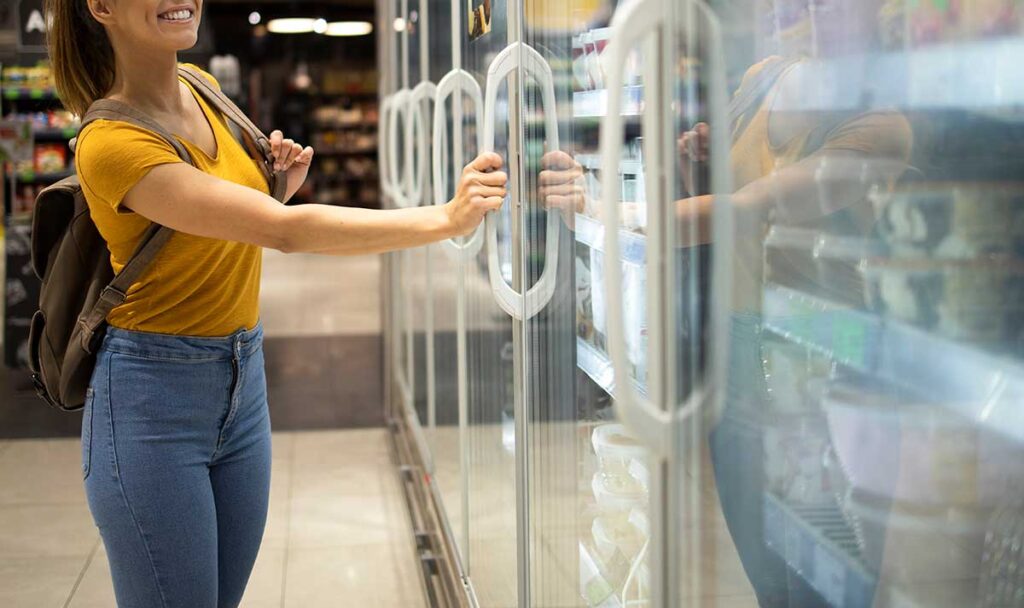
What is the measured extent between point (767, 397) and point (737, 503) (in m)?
0.12

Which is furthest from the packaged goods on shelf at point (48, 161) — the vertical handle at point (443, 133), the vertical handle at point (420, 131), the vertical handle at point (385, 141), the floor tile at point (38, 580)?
the vertical handle at point (443, 133)

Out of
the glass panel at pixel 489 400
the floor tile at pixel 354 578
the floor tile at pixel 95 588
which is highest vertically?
the glass panel at pixel 489 400

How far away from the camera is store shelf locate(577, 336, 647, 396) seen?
58.8 inches

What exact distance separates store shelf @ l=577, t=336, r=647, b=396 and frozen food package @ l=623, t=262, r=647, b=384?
10 cm

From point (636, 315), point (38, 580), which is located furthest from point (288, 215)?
point (38, 580)

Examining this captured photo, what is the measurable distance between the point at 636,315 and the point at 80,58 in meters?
1.02

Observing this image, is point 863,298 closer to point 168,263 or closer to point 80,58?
point 168,263

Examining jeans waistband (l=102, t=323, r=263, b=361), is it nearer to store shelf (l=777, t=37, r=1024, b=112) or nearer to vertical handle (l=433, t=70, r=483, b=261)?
vertical handle (l=433, t=70, r=483, b=261)

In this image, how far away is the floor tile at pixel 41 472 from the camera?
13.5ft

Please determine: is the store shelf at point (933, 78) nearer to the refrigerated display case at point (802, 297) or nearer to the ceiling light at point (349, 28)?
the refrigerated display case at point (802, 297)

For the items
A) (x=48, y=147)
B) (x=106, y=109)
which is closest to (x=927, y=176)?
(x=106, y=109)

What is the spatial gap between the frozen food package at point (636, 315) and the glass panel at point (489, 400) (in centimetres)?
74

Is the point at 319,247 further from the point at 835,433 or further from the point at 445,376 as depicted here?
the point at 445,376

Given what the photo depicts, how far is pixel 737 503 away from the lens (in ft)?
3.99
